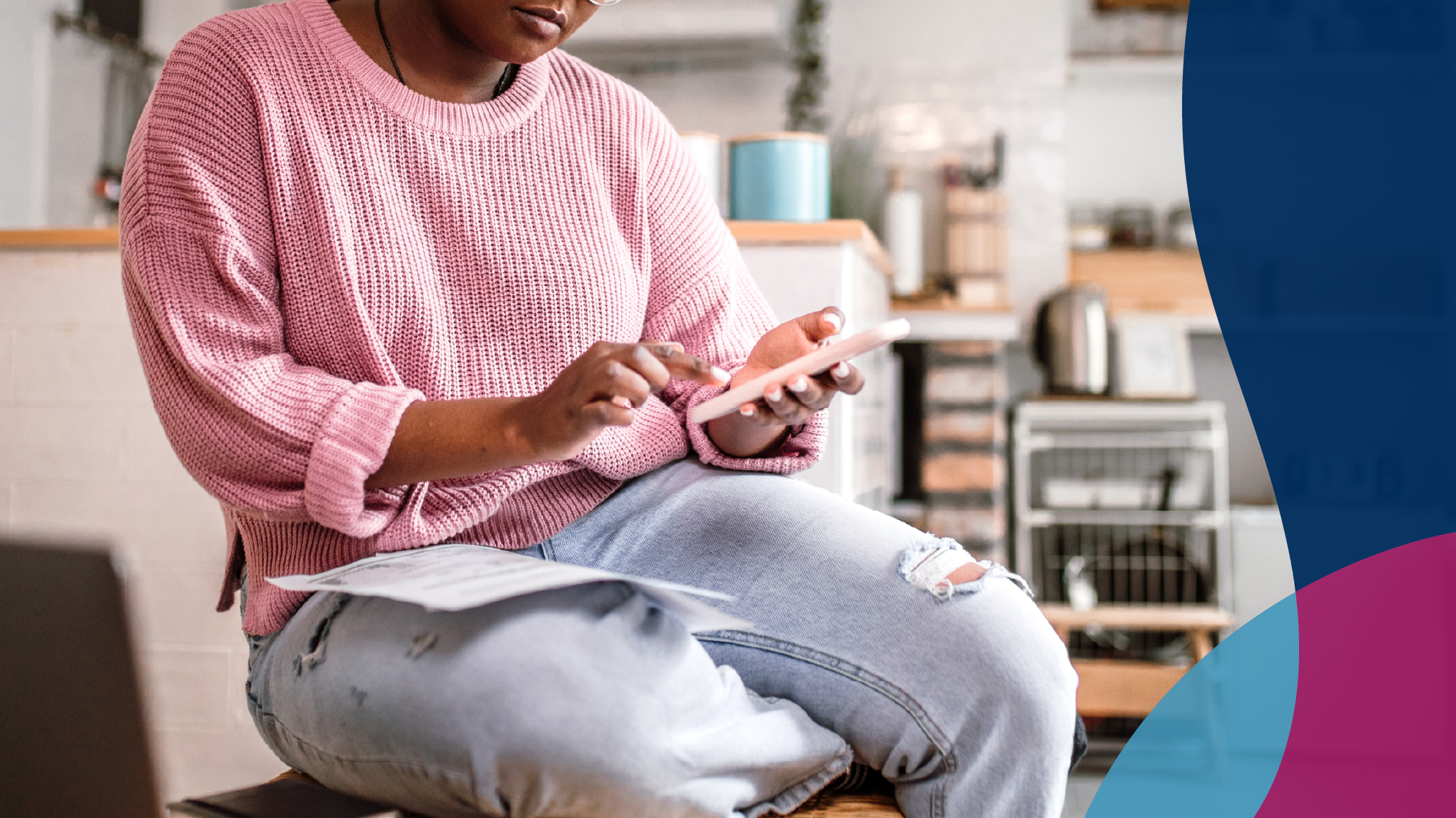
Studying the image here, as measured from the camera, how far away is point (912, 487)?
2506mm

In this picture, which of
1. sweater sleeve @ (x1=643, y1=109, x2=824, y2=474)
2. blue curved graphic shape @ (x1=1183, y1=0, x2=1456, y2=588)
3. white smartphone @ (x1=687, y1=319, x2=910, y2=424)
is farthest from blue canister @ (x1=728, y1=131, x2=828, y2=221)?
blue curved graphic shape @ (x1=1183, y1=0, x2=1456, y2=588)

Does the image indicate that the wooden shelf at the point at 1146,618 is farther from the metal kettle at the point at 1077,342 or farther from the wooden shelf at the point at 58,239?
the wooden shelf at the point at 58,239

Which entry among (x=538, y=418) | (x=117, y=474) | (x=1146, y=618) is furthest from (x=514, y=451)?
(x=1146, y=618)

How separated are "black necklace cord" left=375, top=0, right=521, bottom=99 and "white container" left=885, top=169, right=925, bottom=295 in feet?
5.58

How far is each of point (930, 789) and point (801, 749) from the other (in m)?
0.09

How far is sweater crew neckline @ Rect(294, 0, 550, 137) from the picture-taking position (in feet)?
2.53

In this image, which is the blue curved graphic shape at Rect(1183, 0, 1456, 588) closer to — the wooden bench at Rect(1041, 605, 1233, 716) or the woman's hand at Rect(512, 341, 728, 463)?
the wooden bench at Rect(1041, 605, 1233, 716)

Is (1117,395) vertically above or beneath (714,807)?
beneath

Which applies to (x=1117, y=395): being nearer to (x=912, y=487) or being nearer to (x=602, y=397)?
(x=912, y=487)

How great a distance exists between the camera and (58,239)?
54.4 inches

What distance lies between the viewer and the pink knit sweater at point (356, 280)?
670 millimetres

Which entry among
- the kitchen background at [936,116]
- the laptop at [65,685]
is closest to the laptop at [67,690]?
the laptop at [65,685]

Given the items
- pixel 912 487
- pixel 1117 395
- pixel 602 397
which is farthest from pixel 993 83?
pixel 602 397

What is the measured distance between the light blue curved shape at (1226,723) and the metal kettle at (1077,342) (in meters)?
0.64
